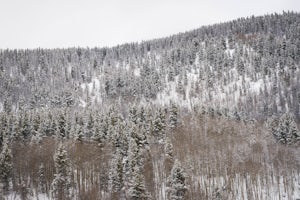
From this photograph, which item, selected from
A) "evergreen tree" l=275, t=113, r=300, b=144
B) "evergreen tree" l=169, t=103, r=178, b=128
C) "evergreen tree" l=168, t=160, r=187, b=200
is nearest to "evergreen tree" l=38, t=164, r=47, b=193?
"evergreen tree" l=168, t=160, r=187, b=200

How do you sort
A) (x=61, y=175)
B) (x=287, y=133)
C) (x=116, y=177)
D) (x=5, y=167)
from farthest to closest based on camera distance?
(x=287, y=133) → (x=116, y=177) → (x=5, y=167) → (x=61, y=175)

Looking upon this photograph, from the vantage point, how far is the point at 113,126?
349 feet

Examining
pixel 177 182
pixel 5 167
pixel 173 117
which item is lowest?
pixel 177 182

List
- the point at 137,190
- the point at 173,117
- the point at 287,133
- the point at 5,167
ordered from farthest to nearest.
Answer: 1. the point at 173,117
2. the point at 287,133
3. the point at 5,167
4. the point at 137,190

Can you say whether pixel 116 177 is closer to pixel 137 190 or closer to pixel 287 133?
pixel 137 190

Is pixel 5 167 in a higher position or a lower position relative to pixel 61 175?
higher

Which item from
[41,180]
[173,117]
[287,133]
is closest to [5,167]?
[41,180]

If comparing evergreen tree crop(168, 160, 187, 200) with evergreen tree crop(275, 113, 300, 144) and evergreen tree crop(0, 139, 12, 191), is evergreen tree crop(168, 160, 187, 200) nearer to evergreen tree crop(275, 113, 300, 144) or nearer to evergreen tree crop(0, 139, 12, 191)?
evergreen tree crop(0, 139, 12, 191)

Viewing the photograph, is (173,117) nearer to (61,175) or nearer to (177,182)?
(61,175)

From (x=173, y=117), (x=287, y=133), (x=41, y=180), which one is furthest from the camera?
(x=173, y=117)

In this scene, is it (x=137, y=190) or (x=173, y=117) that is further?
(x=173, y=117)

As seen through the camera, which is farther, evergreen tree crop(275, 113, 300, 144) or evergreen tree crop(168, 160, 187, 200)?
evergreen tree crop(275, 113, 300, 144)

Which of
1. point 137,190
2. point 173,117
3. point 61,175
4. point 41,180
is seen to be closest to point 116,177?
point 61,175

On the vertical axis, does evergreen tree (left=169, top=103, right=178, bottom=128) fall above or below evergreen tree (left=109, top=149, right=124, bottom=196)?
above
